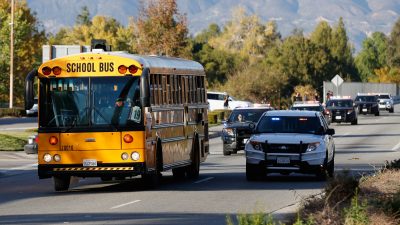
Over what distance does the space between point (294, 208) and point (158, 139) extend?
558 cm

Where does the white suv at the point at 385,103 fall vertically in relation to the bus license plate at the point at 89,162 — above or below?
above

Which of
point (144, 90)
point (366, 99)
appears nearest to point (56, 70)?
point (144, 90)

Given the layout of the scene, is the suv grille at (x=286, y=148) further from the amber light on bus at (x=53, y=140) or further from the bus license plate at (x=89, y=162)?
the amber light on bus at (x=53, y=140)

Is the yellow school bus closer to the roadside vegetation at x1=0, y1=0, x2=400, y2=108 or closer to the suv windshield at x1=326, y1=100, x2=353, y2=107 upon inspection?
the suv windshield at x1=326, y1=100, x2=353, y2=107

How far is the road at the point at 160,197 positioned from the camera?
1855 centimetres

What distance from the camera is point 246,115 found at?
39906 millimetres

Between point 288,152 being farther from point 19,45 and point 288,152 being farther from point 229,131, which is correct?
point 19,45

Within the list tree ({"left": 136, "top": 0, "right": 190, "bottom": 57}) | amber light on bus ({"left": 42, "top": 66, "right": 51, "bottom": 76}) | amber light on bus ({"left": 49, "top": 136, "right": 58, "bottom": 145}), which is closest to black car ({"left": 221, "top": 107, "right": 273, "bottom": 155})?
amber light on bus ({"left": 42, "top": 66, "right": 51, "bottom": 76})

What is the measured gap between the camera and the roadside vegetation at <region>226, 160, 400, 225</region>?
14023 mm

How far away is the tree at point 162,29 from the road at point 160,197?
36610 millimetres

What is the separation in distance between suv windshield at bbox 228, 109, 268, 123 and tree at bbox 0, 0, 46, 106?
51529 mm

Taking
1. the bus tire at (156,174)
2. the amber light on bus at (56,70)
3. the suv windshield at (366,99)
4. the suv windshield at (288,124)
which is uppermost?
the amber light on bus at (56,70)

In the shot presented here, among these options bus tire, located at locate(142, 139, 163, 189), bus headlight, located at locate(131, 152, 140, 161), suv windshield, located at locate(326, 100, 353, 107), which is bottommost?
bus tire, located at locate(142, 139, 163, 189)

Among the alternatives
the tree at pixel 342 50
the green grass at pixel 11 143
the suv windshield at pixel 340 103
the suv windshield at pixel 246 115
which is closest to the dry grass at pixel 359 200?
the suv windshield at pixel 246 115
